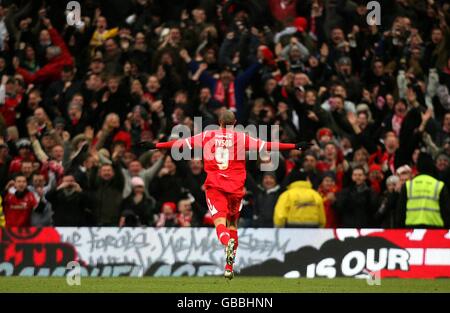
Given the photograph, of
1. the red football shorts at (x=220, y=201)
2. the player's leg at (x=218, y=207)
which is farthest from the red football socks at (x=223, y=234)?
the red football shorts at (x=220, y=201)

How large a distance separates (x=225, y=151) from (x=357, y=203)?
4.77 metres

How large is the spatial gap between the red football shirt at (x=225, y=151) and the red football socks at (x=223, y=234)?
588 millimetres

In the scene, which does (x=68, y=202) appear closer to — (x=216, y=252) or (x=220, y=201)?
(x=216, y=252)

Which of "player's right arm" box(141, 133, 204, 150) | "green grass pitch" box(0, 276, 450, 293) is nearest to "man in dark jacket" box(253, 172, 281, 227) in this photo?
"green grass pitch" box(0, 276, 450, 293)

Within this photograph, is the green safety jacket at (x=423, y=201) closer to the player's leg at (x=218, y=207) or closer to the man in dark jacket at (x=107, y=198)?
the player's leg at (x=218, y=207)

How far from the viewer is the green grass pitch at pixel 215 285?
17672 millimetres

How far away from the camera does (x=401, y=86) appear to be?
24.9m

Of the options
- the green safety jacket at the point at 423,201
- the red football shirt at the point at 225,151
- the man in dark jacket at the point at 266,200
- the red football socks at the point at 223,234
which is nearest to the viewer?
the red football socks at the point at 223,234

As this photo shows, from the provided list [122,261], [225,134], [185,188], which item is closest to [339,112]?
[185,188]

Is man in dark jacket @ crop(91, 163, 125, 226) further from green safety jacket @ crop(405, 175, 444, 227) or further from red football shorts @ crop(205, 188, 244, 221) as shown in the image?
green safety jacket @ crop(405, 175, 444, 227)

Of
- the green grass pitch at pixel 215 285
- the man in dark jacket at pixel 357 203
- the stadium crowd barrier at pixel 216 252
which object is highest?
the man in dark jacket at pixel 357 203

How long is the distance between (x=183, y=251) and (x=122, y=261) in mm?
1028

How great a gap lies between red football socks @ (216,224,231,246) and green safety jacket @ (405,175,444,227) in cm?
475

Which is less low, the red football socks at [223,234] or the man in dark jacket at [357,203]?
the man in dark jacket at [357,203]
